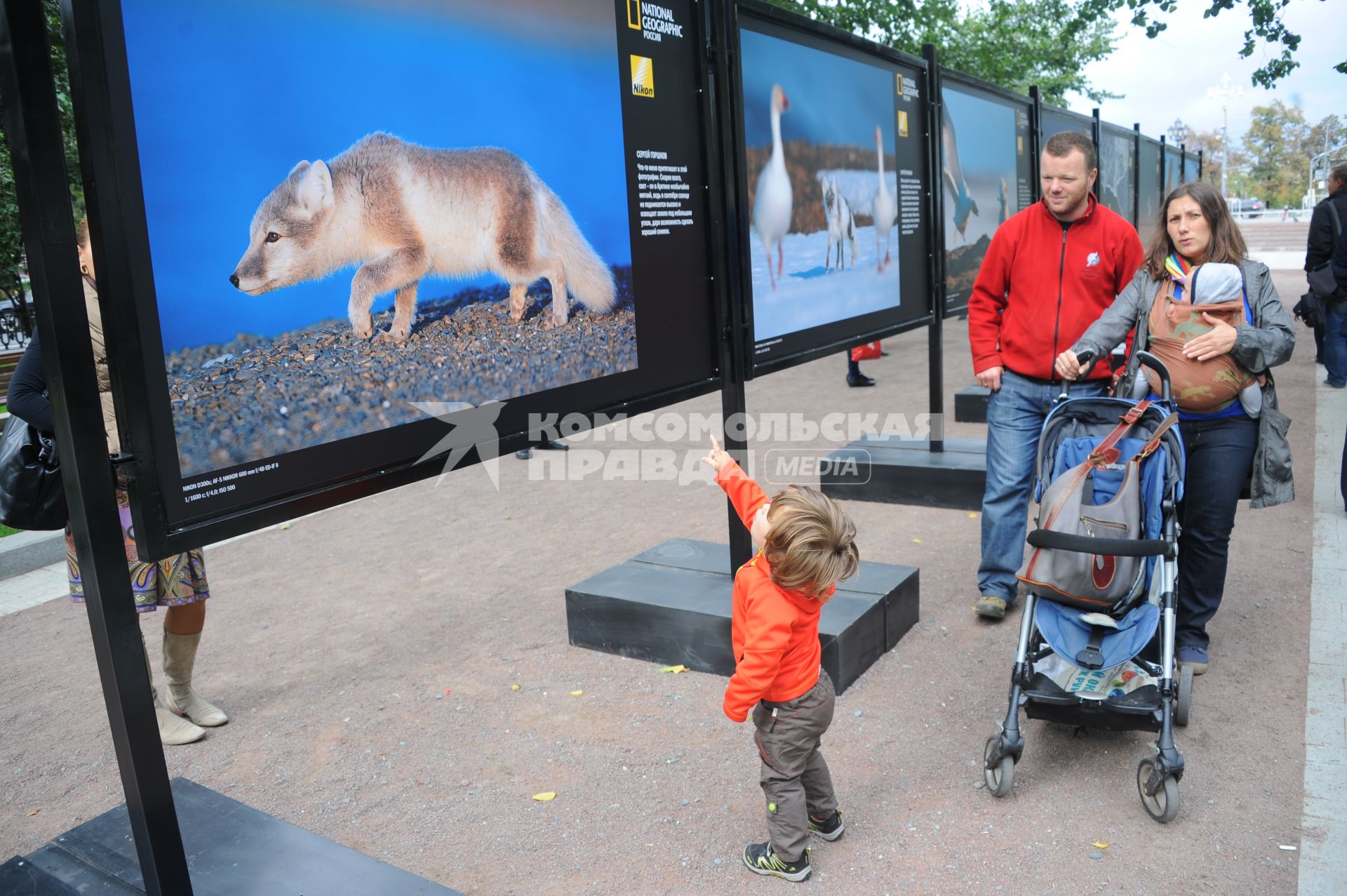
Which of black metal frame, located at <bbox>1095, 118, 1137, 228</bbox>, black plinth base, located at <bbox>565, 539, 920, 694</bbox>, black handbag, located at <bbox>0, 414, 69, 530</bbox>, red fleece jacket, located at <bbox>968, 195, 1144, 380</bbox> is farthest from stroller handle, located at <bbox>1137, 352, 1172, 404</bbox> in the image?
black metal frame, located at <bbox>1095, 118, 1137, 228</bbox>

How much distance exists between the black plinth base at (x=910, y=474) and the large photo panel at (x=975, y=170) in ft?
3.51

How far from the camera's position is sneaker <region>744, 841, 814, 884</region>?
3.12 m

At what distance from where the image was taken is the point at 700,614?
15.0ft

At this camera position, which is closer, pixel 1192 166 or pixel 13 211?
pixel 13 211

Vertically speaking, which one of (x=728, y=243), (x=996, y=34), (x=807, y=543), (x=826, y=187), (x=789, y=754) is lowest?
(x=789, y=754)

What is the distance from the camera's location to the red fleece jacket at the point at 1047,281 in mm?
4801

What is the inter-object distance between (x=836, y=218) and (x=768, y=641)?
3185 mm

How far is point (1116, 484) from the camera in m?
3.88

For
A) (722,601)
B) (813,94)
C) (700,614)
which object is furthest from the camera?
(813,94)

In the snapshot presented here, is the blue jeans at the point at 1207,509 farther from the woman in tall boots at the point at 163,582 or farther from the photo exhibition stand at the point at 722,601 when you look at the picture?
the woman in tall boots at the point at 163,582

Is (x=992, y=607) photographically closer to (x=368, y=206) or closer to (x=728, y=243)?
(x=728, y=243)

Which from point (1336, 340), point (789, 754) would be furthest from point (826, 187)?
point (1336, 340)

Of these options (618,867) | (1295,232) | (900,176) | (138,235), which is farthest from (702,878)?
(1295,232)

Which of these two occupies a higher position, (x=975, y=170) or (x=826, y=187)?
(x=975, y=170)
